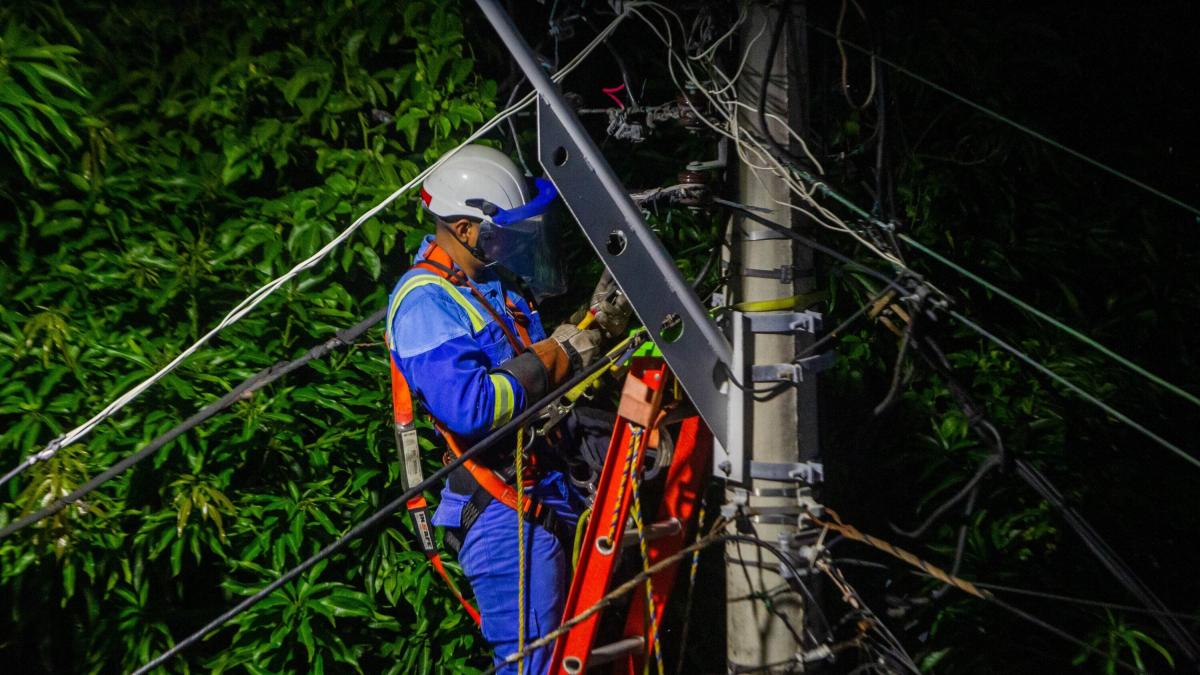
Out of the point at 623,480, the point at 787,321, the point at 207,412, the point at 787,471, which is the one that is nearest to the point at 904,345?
the point at 787,321

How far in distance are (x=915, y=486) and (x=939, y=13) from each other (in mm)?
2125

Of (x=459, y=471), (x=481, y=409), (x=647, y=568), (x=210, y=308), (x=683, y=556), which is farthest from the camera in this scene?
(x=210, y=308)

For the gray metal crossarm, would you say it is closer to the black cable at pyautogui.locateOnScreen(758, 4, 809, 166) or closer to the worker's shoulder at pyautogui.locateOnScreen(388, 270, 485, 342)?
the black cable at pyautogui.locateOnScreen(758, 4, 809, 166)

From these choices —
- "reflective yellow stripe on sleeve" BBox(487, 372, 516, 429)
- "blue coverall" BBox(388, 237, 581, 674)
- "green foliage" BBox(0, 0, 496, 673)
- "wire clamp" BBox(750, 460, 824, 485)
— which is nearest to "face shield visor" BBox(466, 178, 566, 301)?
"blue coverall" BBox(388, 237, 581, 674)

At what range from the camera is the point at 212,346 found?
368cm

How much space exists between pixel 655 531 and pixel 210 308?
6.45 ft

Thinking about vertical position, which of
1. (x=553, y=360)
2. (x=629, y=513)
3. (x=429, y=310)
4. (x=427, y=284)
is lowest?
(x=629, y=513)

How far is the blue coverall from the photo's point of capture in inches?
122

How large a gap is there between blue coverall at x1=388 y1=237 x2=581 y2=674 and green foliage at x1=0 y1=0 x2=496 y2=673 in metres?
0.57

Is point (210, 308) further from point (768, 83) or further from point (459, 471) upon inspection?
point (768, 83)

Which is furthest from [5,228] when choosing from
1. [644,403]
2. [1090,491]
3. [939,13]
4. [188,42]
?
[1090,491]

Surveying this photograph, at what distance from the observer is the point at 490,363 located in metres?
3.32

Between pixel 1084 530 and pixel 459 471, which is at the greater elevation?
pixel 459 471

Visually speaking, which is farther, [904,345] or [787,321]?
[904,345]
